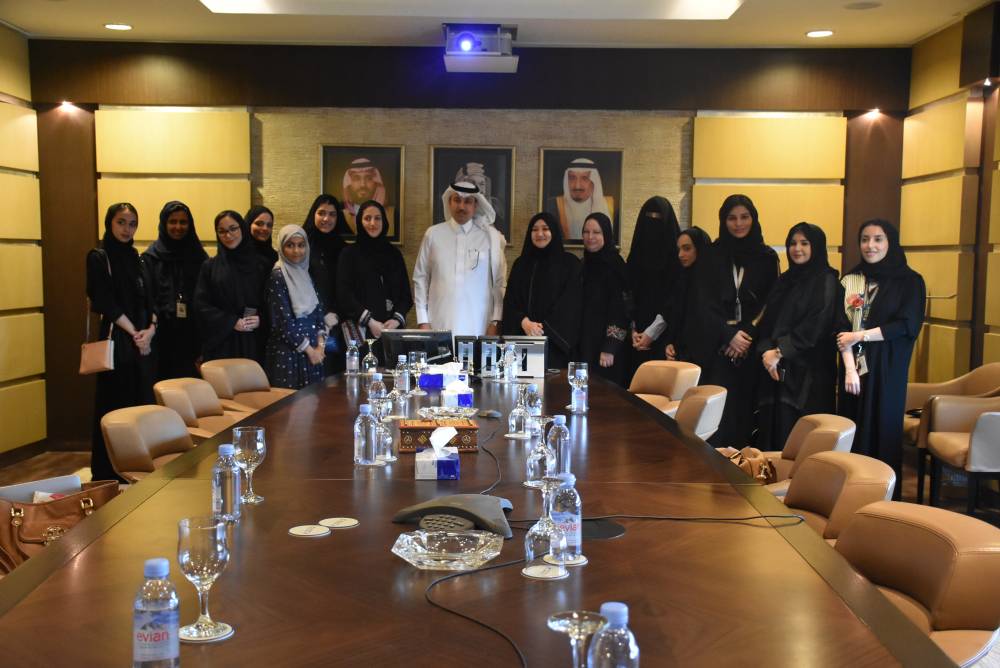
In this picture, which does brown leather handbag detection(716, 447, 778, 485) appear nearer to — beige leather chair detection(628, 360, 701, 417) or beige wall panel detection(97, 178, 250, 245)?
beige leather chair detection(628, 360, 701, 417)

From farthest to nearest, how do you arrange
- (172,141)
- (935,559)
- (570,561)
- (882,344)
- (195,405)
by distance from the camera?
(172,141)
(882,344)
(195,405)
(935,559)
(570,561)

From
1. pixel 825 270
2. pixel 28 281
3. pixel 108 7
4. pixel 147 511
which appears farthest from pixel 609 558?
pixel 28 281

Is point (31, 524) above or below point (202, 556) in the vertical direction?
below

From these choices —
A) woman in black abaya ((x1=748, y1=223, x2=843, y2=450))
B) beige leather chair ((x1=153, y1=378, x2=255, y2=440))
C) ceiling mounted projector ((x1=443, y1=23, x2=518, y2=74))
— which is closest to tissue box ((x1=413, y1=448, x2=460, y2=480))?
beige leather chair ((x1=153, y1=378, x2=255, y2=440))

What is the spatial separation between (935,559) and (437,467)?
1.28m

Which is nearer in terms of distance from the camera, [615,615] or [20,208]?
[615,615]

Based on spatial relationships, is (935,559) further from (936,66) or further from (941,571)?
(936,66)

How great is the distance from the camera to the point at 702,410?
15.3 ft

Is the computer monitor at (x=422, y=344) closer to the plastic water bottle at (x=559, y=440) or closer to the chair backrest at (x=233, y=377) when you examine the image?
the chair backrest at (x=233, y=377)

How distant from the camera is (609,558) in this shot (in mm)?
2072

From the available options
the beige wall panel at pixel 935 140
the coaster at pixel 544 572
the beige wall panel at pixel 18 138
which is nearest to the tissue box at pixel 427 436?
the coaster at pixel 544 572

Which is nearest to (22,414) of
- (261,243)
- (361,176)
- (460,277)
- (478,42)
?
(261,243)

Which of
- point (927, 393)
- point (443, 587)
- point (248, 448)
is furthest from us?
point (927, 393)

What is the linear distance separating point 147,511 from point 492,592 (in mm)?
1019
